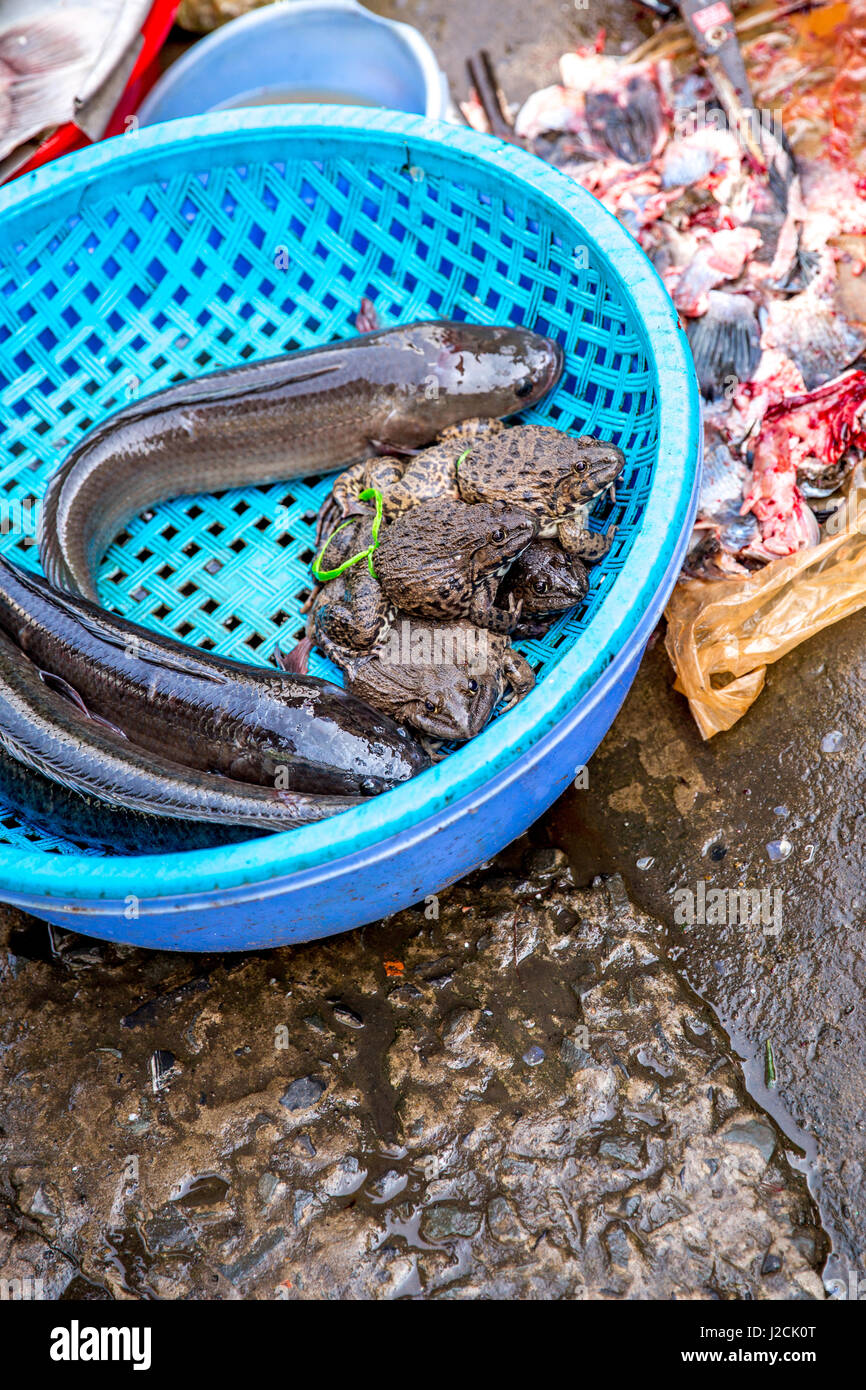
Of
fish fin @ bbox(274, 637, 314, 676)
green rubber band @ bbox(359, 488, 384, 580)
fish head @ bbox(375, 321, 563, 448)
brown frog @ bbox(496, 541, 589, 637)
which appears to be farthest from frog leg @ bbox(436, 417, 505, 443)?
fish fin @ bbox(274, 637, 314, 676)

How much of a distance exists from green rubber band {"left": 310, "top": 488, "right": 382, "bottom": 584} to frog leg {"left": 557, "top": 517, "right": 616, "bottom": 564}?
0.58m

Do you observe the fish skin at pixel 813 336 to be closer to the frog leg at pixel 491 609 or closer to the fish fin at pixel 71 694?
the frog leg at pixel 491 609

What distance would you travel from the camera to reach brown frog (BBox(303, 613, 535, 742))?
2.81 m

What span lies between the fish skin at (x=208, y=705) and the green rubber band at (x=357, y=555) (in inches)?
19.1

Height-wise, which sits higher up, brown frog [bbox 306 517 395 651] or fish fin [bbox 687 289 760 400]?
fish fin [bbox 687 289 760 400]

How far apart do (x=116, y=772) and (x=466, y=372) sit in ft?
5.97

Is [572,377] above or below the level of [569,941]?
above

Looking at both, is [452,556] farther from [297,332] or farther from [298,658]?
[297,332]

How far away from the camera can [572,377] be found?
3496mm

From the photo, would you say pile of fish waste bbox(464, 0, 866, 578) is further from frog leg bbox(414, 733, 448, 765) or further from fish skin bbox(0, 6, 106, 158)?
fish skin bbox(0, 6, 106, 158)

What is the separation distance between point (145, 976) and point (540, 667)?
4.91ft

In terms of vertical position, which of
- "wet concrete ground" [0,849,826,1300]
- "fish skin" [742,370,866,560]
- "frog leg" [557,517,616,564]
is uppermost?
"fish skin" [742,370,866,560]
